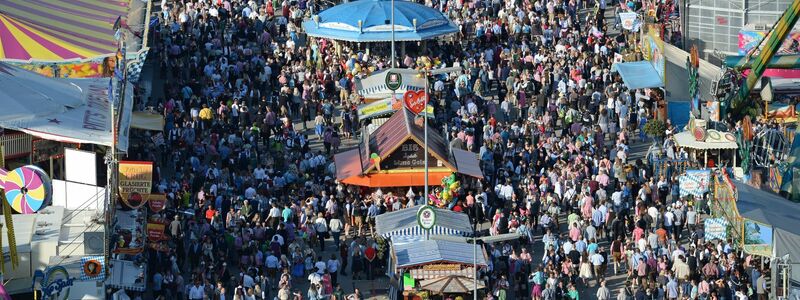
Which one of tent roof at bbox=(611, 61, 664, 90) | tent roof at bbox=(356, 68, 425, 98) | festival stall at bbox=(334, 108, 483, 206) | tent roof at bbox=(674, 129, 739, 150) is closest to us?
festival stall at bbox=(334, 108, 483, 206)

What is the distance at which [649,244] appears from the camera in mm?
51000

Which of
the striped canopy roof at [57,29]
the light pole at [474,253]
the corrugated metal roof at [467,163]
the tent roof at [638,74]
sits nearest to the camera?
the light pole at [474,253]

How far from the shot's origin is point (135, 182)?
49.8 meters

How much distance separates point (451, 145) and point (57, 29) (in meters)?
12.5

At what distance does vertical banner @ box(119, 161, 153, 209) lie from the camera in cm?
4969

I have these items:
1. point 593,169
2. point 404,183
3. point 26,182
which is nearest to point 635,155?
point 593,169

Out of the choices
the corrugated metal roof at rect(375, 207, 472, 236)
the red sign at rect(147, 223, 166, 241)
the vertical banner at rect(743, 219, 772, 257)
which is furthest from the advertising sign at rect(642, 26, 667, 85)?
the red sign at rect(147, 223, 166, 241)

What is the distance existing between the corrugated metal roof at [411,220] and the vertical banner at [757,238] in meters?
6.15

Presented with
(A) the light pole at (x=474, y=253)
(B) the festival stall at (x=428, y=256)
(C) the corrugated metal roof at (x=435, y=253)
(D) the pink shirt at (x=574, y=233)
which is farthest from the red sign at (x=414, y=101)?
(C) the corrugated metal roof at (x=435, y=253)

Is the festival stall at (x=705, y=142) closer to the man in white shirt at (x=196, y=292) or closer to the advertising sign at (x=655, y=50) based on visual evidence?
the advertising sign at (x=655, y=50)

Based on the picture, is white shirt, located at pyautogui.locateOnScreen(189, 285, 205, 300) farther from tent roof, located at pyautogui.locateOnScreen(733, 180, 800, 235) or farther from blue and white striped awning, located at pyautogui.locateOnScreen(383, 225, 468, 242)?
tent roof, located at pyautogui.locateOnScreen(733, 180, 800, 235)

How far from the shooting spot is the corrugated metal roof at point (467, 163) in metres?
55.9

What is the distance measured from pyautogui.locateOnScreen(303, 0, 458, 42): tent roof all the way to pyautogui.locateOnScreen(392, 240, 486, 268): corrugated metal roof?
820 inches

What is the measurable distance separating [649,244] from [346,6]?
22618 millimetres
